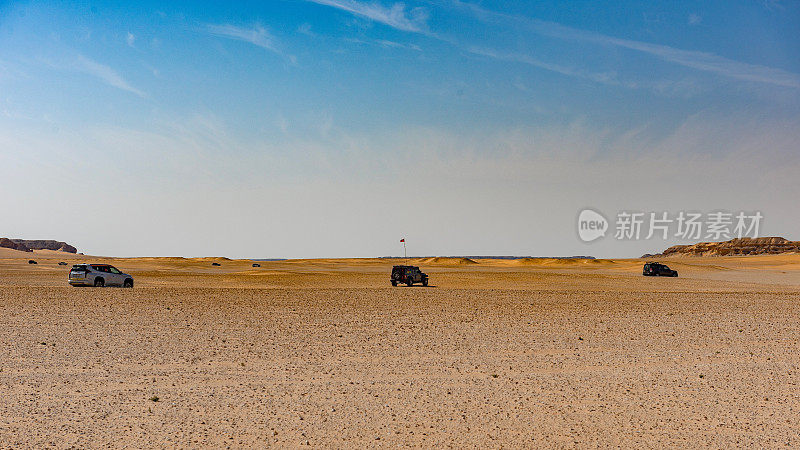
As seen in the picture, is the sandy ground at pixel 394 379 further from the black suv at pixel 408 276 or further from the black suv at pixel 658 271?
the black suv at pixel 658 271

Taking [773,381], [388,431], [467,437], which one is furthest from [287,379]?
[773,381]

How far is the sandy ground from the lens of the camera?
927 centimetres

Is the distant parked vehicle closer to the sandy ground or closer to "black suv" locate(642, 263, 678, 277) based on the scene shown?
the sandy ground

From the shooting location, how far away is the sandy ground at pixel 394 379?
9273 mm

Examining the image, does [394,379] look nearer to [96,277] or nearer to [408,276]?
[96,277]

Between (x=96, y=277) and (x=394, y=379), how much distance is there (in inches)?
1339

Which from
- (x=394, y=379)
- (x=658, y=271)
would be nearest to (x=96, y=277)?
(x=394, y=379)

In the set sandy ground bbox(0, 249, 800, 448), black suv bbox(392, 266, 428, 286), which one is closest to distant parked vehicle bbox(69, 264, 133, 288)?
sandy ground bbox(0, 249, 800, 448)

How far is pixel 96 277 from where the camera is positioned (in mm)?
40219

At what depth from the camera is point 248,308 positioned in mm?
26172

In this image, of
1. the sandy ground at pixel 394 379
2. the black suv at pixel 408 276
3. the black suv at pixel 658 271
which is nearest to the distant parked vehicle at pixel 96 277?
the sandy ground at pixel 394 379

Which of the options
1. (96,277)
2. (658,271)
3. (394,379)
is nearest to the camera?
(394,379)

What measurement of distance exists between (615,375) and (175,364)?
10.1m

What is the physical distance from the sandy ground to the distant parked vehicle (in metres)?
16.1
